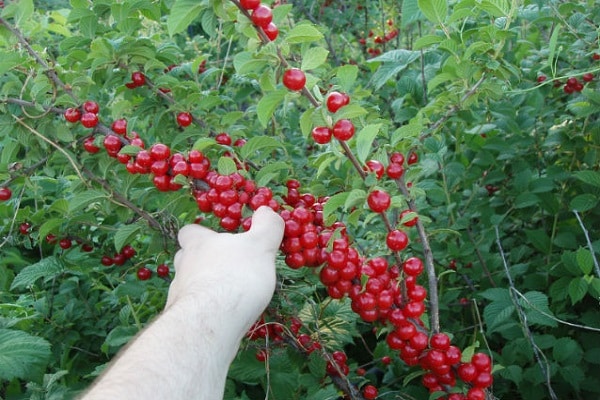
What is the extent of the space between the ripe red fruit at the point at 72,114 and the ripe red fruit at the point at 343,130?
828mm

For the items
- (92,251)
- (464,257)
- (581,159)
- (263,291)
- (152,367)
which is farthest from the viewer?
(581,159)

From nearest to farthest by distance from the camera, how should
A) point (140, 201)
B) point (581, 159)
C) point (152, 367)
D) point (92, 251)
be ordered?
point (152, 367)
point (140, 201)
point (92, 251)
point (581, 159)

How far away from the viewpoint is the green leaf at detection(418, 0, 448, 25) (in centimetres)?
162

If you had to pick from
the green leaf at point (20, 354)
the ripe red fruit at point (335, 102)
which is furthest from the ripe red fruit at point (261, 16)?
the green leaf at point (20, 354)

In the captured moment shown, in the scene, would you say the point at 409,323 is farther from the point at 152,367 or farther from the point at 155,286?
the point at 155,286

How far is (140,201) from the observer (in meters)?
1.72

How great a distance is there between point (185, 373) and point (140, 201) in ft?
2.21

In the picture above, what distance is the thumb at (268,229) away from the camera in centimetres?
136

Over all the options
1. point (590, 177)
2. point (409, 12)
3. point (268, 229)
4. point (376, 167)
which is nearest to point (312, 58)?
point (376, 167)

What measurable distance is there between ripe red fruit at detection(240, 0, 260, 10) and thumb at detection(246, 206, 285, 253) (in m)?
0.46

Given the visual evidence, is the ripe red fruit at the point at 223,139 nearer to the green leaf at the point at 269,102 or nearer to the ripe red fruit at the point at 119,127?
the ripe red fruit at the point at 119,127

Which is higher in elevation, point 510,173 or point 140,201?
point 140,201

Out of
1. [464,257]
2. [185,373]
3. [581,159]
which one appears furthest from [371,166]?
[581,159]

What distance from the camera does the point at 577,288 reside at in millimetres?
1838
